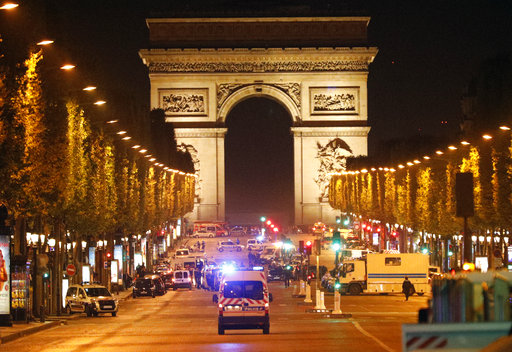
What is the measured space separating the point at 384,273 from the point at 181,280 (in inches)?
539

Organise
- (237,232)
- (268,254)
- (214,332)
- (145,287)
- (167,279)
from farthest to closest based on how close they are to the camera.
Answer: (237,232) < (268,254) < (167,279) < (145,287) < (214,332)

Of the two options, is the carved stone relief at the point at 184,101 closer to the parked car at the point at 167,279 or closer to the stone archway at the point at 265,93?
the stone archway at the point at 265,93

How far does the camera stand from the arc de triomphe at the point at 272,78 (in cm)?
10494

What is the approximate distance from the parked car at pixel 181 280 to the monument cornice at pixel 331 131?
48.2 metres

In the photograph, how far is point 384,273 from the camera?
162 ft

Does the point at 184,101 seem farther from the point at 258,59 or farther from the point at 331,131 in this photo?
the point at 331,131

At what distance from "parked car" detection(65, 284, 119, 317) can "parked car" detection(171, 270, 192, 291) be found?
753 inches

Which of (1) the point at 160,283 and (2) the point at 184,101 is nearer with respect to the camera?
(1) the point at 160,283

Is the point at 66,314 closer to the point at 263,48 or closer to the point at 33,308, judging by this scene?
the point at 33,308

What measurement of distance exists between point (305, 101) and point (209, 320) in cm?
7472

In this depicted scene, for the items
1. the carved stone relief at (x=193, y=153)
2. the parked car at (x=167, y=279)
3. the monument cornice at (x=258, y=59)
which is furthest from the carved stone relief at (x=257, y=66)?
the parked car at (x=167, y=279)

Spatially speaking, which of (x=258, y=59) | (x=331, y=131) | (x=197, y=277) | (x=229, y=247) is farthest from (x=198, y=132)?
(x=197, y=277)

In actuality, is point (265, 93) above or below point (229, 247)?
above

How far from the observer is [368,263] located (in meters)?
49.1
